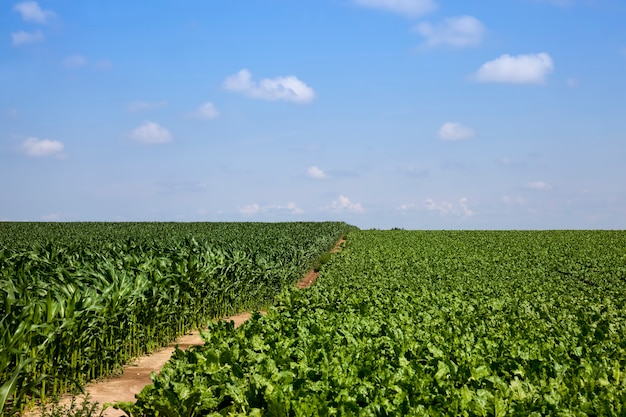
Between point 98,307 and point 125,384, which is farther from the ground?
point 98,307

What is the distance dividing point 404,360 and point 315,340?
4.84 feet

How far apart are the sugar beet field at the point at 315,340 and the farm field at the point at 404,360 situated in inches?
1.0

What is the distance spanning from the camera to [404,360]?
23.6ft

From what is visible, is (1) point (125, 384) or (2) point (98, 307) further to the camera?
(1) point (125, 384)

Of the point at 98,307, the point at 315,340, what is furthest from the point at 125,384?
the point at 315,340

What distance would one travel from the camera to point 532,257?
33.9m

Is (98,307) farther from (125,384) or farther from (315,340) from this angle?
(315,340)

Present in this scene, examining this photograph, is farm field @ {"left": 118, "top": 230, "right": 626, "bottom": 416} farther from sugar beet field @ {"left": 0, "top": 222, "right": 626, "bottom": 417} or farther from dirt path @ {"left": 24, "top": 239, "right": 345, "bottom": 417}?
dirt path @ {"left": 24, "top": 239, "right": 345, "bottom": 417}

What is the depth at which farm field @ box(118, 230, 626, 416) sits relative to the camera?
5895 mm

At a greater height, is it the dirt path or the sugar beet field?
the sugar beet field

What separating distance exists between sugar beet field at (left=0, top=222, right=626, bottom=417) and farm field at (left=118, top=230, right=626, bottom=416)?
1.0 inches

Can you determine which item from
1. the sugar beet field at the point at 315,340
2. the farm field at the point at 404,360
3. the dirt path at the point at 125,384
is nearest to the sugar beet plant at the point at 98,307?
the sugar beet field at the point at 315,340

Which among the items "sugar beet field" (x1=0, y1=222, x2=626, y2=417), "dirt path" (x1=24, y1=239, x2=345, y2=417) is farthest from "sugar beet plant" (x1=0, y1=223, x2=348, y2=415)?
"dirt path" (x1=24, y1=239, x2=345, y2=417)

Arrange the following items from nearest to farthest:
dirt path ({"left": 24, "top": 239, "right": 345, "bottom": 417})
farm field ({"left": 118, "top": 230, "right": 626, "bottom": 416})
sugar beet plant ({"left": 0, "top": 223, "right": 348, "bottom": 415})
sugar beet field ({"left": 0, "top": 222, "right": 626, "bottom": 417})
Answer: farm field ({"left": 118, "top": 230, "right": 626, "bottom": 416}) < sugar beet field ({"left": 0, "top": 222, "right": 626, "bottom": 417}) < sugar beet plant ({"left": 0, "top": 223, "right": 348, "bottom": 415}) < dirt path ({"left": 24, "top": 239, "right": 345, "bottom": 417})
